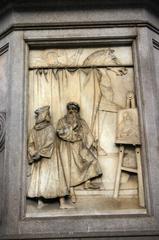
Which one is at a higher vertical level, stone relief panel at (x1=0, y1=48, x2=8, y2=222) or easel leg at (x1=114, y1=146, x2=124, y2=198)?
stone relief panel at (x1=0, y1=48, x2=8, y2=222)

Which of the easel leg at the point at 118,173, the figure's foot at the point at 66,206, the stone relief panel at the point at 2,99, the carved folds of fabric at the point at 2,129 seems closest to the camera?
the figure's foot at the point at 66,206

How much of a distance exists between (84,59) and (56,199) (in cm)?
255

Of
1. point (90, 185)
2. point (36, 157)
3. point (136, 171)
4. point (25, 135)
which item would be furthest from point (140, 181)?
point (25, 135)

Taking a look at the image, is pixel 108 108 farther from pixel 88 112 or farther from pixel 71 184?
pixel 71 184

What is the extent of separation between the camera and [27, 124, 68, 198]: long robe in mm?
7027

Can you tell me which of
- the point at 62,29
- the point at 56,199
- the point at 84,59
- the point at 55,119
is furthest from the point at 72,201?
the point at 62,29

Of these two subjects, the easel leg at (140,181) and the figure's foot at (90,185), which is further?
the figure's foot at (90,185)

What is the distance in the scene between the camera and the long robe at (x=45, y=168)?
277 inches

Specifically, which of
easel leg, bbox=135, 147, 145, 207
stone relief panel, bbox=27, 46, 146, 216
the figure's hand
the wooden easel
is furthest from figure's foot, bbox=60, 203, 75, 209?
easel leg, bbox=135, 147, 145, 207

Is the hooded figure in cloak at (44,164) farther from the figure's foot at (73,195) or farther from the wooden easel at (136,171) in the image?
the wooden easel at (136,171)

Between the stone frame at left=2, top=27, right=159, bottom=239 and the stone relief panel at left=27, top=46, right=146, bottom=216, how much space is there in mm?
154

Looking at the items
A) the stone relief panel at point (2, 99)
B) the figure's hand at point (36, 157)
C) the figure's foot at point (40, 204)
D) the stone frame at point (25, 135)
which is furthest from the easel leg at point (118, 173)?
the stone relief panel at point (2, 99)

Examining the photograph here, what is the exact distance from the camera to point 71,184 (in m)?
7.14

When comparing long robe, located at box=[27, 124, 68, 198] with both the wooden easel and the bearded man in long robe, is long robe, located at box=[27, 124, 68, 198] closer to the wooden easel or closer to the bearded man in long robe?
the bearded man in long robe
